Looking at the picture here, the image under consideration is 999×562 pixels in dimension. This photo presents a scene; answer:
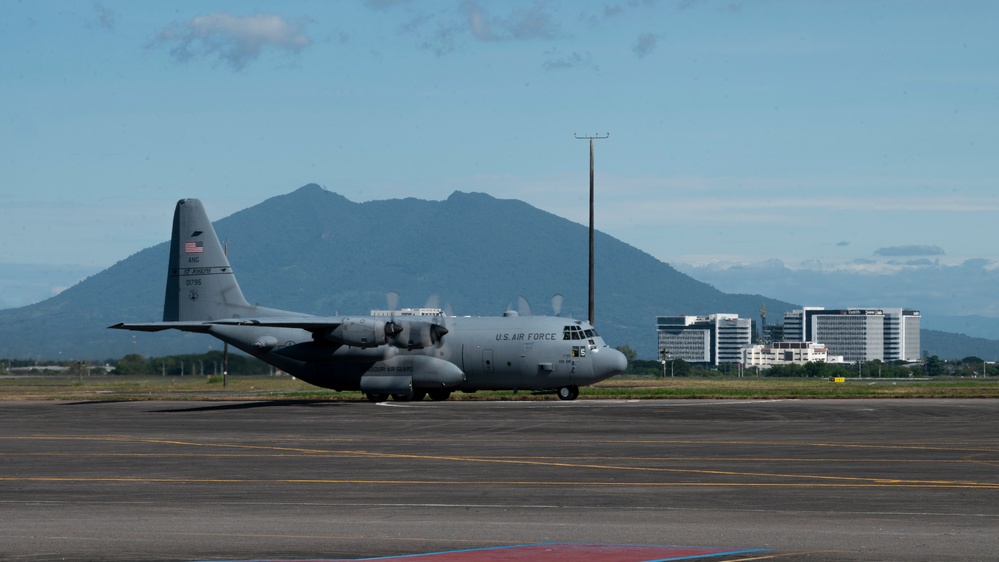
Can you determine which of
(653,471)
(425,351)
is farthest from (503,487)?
(425,351)

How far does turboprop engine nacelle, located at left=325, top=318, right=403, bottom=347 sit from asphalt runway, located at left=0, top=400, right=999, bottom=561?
14382mm

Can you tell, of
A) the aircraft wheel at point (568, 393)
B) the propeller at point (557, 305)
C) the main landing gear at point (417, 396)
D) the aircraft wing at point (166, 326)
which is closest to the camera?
the aircraft wing at point (166, 326)

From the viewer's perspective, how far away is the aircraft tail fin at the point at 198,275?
198 feet

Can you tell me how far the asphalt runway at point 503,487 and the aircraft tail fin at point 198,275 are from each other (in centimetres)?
1943

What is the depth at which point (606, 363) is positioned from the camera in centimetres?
5391

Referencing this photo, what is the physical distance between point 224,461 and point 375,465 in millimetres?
3720

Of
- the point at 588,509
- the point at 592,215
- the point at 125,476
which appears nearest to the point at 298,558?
the point at 588,509

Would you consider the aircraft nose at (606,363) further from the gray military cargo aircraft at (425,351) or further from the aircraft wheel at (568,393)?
the aircraft wheel at (568,393)

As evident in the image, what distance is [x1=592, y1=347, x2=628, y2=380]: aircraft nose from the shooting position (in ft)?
177

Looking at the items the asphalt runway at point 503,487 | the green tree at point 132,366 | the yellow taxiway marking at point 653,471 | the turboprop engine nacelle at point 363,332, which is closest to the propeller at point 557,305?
the turboprop engine nacelle at point 363,332

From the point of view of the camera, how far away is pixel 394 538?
15.9 metres

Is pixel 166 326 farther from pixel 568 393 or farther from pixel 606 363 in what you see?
pixel 606 363

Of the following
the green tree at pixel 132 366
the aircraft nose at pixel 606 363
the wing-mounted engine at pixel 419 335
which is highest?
the wing-mounted engine at pixel 419 335

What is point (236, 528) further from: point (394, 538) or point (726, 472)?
point (726, 472)
